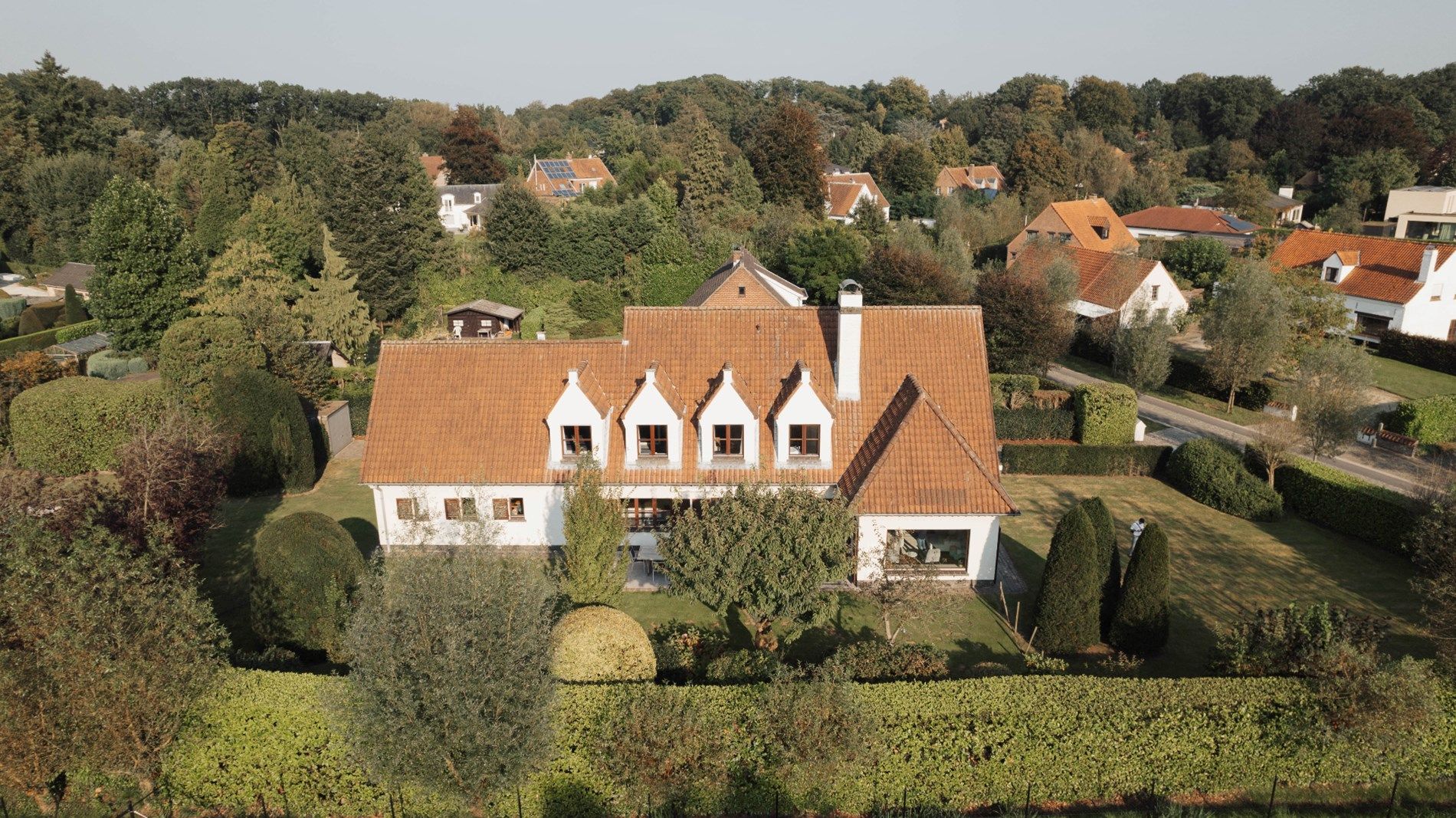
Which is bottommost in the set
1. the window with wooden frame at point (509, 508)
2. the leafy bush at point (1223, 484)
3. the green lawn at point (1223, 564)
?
the green lawn at point (1223, 564)

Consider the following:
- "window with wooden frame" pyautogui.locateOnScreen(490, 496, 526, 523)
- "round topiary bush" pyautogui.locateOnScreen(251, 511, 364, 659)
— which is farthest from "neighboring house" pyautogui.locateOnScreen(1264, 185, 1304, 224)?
"round topiary bush" pyautogui.locateOnScreen(251, 511, 364, 659)

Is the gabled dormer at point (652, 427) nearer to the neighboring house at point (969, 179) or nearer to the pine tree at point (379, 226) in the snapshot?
the pine tree at point (379, 226)

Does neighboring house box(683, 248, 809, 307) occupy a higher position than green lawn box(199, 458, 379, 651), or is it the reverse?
neighboring house box(683, 248, 809, 307)

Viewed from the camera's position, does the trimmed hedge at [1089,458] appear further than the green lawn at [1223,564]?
Yes

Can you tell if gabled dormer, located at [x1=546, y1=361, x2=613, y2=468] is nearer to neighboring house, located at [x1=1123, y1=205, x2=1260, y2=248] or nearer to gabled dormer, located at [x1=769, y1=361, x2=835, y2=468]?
gabled dormer, located at [x1=769, y1=361, x2=835, y2=468]

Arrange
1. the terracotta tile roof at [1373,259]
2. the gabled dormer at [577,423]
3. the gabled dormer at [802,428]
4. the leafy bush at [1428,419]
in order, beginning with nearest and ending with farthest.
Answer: the gabled dormer at [802,428], the gabled dormer at [577,423], the leafy bush at [1428,419], the terracotta tile roof at [1373,259]

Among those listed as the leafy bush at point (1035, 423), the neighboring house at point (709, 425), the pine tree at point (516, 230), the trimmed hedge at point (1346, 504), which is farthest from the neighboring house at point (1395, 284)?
the pine tree at point (516, 230)

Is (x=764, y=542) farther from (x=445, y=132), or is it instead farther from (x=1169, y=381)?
(x=445, y=132)

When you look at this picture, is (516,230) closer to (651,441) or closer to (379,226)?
(379,226)
